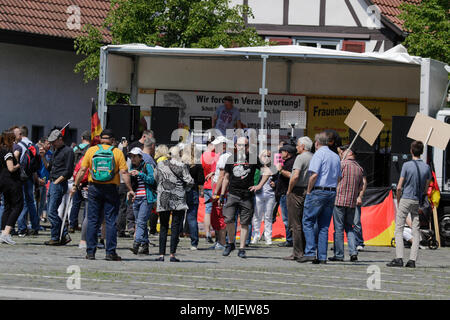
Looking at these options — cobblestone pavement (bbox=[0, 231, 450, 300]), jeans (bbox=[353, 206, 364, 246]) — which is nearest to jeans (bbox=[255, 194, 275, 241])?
jeans (bbox=[353, 206, 364, 246])

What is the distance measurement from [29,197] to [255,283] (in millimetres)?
7662

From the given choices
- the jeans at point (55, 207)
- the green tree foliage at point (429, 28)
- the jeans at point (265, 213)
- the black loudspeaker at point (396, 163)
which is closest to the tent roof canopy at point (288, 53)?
the black loudspeaker at point (396, 163)

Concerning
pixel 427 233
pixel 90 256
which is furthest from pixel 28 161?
pixel 427 233

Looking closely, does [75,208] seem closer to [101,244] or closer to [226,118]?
[101,244]

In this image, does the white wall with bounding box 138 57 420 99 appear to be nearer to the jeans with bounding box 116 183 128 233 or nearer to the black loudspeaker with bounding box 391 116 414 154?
the black loudspeaker with bounding box 391 116 414 154

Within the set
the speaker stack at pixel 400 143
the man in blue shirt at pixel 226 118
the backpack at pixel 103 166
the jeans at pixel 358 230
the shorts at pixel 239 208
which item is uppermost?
the man in blue shirt at pixel 226 118

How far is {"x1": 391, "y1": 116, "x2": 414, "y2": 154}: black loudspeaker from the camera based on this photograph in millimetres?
20594

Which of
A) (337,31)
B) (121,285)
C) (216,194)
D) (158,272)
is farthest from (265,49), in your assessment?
(337,31)

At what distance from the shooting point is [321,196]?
15.4m

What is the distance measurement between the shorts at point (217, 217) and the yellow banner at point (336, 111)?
6458mm

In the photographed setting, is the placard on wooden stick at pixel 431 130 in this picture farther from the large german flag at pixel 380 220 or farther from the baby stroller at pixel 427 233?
the large german flag at pixel 380 220

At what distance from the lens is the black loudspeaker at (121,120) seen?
840 inches

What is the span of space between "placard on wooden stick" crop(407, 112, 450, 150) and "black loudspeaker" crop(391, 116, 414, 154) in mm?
2072

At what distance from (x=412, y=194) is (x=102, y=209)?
4169 millimetres
